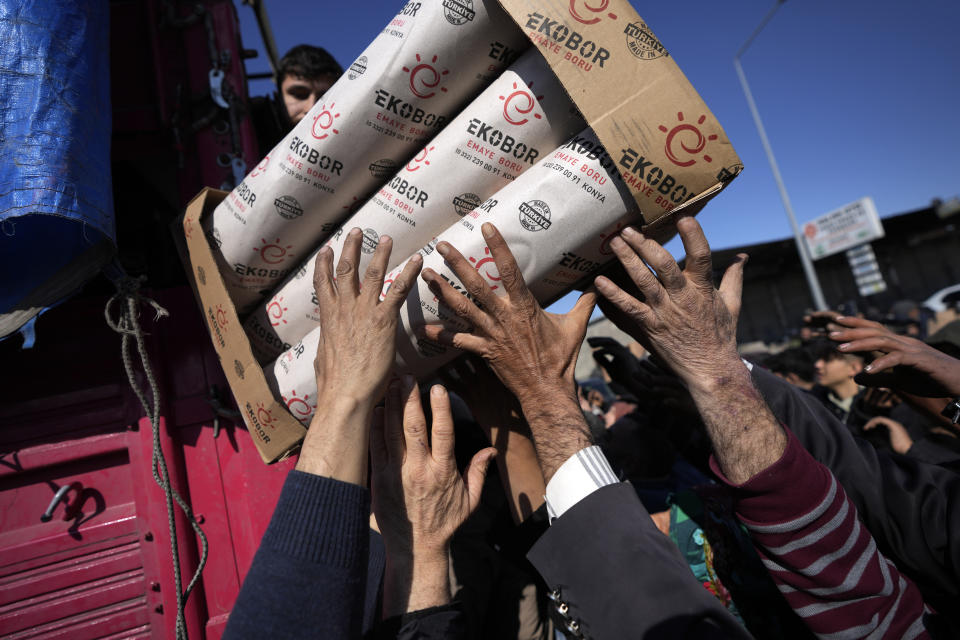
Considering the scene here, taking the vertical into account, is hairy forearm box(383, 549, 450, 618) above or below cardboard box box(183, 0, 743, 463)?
below

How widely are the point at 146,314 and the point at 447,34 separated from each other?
5.64 ft

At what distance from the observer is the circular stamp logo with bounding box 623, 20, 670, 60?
1.04m

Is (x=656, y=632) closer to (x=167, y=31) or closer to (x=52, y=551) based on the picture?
(x=52, y=551)

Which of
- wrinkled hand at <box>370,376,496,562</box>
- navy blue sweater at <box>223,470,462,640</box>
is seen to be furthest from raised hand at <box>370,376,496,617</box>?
navy blue sweater at <box>223,470,462,640</box>

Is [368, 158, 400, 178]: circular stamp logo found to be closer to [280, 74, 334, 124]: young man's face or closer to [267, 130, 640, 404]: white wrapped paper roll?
[267, 130, 640, 404]: white wrapped paper roll

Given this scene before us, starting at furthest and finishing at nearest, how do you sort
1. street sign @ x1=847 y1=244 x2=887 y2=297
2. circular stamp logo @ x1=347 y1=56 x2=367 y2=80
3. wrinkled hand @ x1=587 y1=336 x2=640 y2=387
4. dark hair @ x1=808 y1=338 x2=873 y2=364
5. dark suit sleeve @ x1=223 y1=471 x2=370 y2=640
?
street sign @ x1=847 y1=244 x2=887 y2=297 < dark hair @ x1=808 y1=338 x2=873 y2=364 < wrinkled hand @ x1=587 y1=336 x2=640 y2=387 < circular stamp logo @ x1=347 y1=56 x2=367 y2=80 < dark suit sleeve @ x1=223 y1=471 x2=370 y2=640

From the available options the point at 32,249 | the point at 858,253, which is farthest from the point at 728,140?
the point at 858,253

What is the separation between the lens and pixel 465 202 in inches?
50.0

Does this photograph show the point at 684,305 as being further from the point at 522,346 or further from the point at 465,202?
the point at 465,202

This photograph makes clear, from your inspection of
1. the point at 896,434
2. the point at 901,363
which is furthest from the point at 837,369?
the point at 901,363

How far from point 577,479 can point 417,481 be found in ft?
1.36

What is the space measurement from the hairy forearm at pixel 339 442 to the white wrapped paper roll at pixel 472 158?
0.51 m

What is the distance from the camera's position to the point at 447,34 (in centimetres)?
112

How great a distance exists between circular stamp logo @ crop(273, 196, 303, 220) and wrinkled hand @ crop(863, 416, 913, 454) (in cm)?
332
